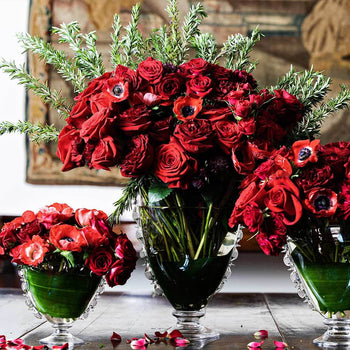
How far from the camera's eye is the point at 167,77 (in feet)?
2.46

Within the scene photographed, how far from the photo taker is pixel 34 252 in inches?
29.0

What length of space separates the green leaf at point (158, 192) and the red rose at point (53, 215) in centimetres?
12

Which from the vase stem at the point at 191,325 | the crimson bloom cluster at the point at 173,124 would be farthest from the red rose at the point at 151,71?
the vase stem at the point at 191,325

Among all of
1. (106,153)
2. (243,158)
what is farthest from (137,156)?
(243,158)

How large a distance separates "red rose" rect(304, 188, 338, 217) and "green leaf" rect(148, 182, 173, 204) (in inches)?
7.4

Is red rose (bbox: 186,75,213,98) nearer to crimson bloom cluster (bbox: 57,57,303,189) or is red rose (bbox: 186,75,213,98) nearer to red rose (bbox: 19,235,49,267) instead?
crimson bloom cluster (bbox: 57,57,303,189)

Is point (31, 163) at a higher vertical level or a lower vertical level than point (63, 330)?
higher

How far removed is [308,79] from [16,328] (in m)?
0.59

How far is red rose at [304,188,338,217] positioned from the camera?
2.12 feet

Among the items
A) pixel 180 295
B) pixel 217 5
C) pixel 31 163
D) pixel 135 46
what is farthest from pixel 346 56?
pixel 180 295

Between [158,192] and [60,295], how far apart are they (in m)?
0.18

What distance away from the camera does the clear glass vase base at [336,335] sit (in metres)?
0.72

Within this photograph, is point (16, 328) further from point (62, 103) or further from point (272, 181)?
point (272, 181)

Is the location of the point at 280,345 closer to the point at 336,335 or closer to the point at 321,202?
the point at 336,335
